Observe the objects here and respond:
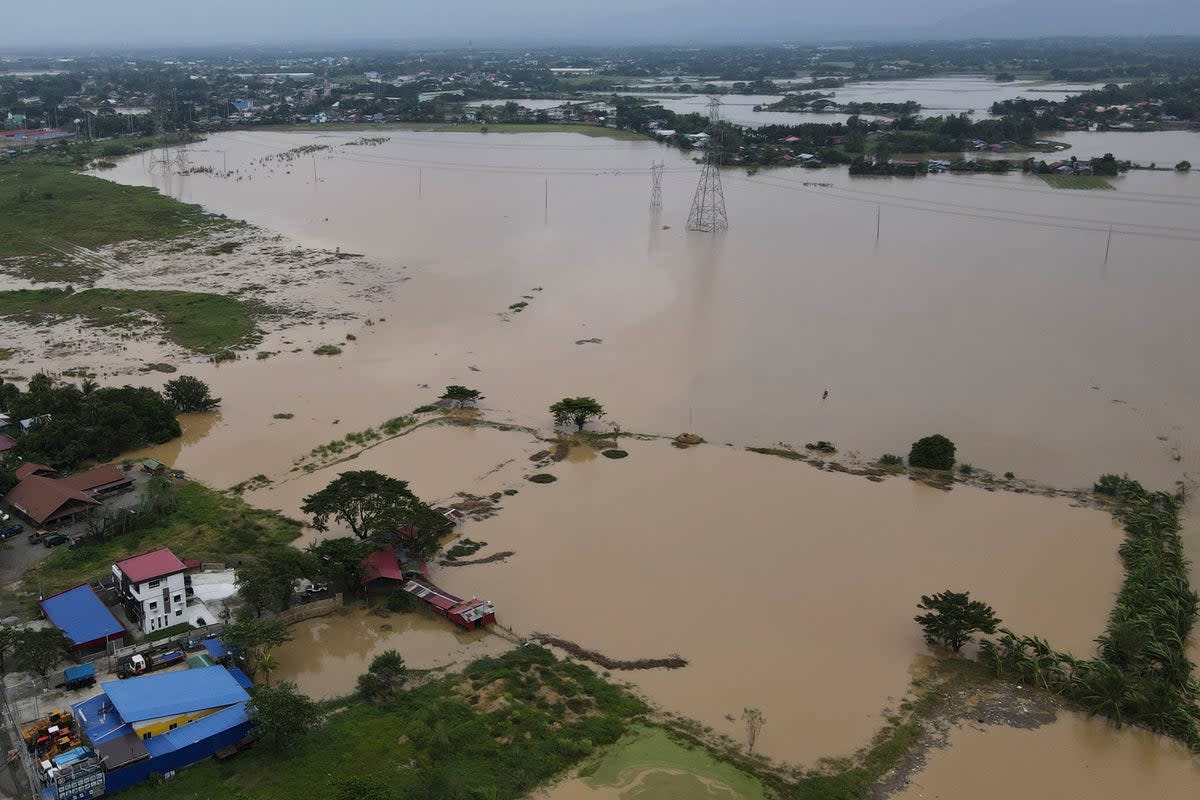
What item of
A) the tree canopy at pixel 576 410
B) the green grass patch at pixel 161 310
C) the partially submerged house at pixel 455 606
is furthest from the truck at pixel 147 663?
the green grass patch at pixel 161 310

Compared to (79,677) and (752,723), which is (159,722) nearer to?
(79,677)

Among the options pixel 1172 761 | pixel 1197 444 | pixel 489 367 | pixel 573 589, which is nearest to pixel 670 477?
pixel 573 589

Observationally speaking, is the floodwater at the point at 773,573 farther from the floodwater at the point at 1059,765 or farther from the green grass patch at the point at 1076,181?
the green grass patch at the point at 1076,181

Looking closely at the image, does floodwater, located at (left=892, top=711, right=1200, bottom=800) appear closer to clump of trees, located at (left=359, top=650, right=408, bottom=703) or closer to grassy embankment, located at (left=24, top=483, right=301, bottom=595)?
clump of trees, located at (left=359, top=650, right=408, bottom=703)

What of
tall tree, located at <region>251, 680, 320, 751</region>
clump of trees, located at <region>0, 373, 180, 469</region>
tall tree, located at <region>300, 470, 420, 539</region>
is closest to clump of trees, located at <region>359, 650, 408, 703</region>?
tall tree, located at <region>251, 680, 320, 751</region>

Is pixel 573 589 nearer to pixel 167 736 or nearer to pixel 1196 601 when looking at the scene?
pixel 167 736
